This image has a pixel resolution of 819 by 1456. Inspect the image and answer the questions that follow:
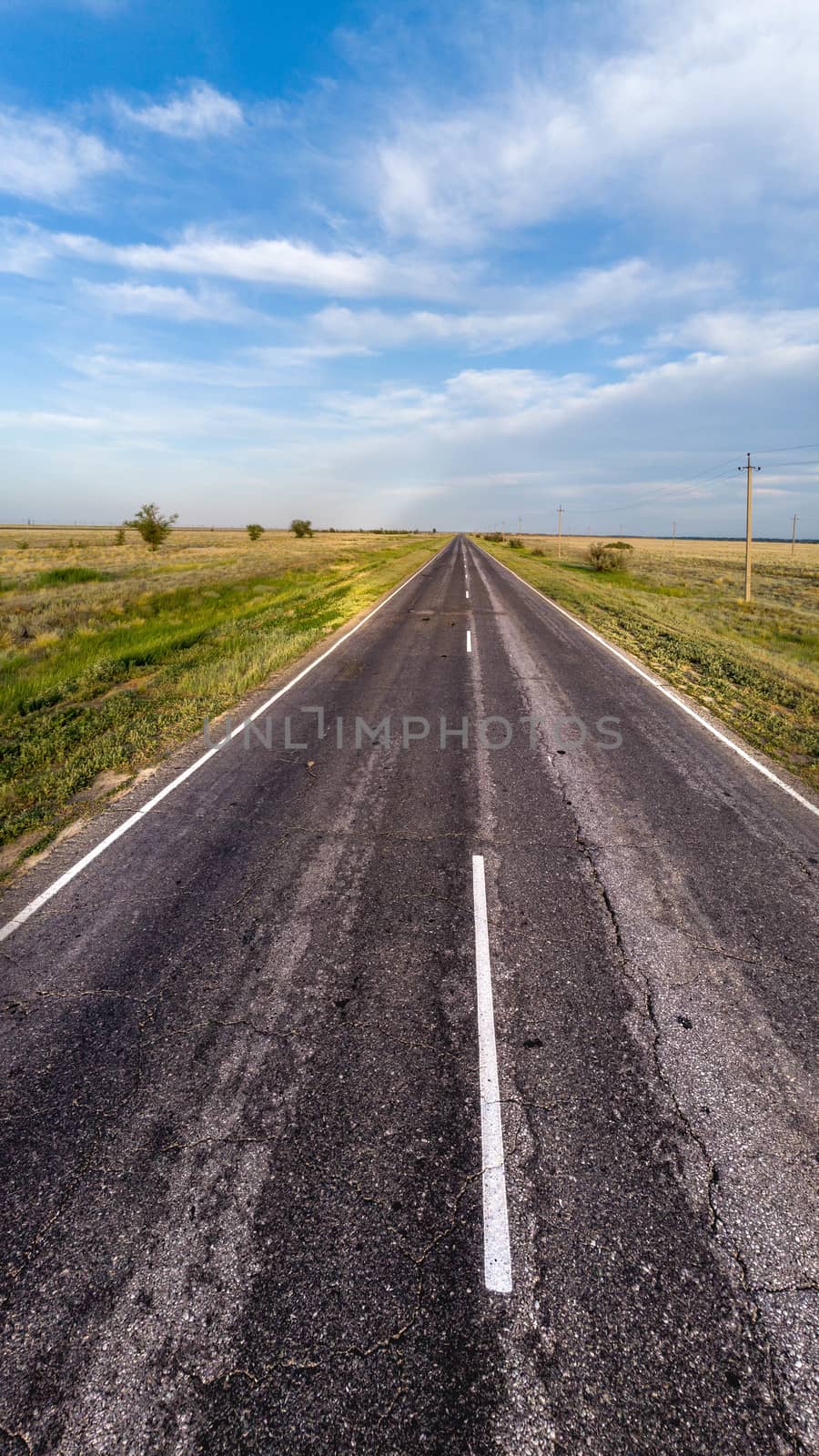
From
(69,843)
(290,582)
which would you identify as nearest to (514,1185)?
(69,843)

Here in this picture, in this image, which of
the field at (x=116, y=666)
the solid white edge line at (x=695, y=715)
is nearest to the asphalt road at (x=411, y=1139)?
the solid white edge line at (x=695, y=715)

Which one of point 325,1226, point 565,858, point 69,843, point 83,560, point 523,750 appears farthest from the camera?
point 83,560

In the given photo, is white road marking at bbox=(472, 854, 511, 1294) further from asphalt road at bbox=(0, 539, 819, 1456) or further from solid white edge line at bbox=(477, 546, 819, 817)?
solid white edge line at bbox=(477, 546, 819, 817)

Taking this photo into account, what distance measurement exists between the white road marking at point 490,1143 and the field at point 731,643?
18.7ft

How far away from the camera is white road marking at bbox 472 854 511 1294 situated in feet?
8.36

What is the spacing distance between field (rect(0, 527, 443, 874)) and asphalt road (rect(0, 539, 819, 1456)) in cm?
161

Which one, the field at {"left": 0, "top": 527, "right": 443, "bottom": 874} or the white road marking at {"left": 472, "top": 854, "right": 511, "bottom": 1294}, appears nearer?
the white road marking at {"left": 472, "top": 854, "right": 511, "bottom": 1294}

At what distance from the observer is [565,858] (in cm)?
555

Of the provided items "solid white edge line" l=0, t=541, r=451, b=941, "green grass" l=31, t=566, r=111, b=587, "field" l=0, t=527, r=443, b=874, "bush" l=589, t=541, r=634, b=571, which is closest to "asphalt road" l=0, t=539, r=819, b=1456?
"solid white edge line" l=0, t=541, r=451, b=941

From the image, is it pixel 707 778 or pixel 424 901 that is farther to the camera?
pixel 707 778

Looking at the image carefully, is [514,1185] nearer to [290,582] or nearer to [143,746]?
[143,746]

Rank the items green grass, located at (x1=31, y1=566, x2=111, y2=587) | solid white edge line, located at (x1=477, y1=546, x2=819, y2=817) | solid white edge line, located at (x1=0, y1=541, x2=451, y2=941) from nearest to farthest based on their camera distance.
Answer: solid white edge line, located at (x1=0, y1=541, x2=451, y2=941), solid white edge line, located at (x1=477, y1=546, x2=819, y2=817), green grass, located at (x1=31, y1=566, x2=111, y2=587)

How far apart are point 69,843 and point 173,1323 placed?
4532 mm

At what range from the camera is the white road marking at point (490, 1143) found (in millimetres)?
2547
